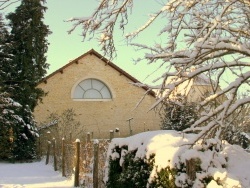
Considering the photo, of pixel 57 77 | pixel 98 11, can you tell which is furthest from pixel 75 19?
pixel 57 77

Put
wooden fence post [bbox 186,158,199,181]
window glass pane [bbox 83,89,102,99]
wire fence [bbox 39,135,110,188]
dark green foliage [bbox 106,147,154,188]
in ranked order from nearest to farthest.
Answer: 1. wooden fence post [bbox 186,158,199,181]
2. dark green foliage [bbox 106,147,154,188]
3. wire fence [bbox 39,135,110,188]
4. window glass pane [bbox 83,89,102,99]

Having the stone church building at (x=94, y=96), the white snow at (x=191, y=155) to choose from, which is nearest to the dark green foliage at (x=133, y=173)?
the white snow at (x=191, y=155)

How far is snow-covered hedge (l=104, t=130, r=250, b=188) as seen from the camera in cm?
520

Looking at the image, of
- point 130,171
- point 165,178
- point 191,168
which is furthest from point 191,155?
point 130,171

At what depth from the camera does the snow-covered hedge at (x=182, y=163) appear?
520cm

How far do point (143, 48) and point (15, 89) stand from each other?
16353 millimetres

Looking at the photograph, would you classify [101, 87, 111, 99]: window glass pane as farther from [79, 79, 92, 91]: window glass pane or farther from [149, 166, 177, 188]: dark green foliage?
[149, 166, 177, 188]: dark green foliage

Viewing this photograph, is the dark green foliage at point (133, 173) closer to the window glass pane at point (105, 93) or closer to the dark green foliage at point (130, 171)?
the dark green foliage at point (130, 171)

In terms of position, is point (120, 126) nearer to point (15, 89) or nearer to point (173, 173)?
point (15, 89)

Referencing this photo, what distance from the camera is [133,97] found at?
3019 centimetres

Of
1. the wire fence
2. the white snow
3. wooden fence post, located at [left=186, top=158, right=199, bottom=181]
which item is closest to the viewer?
the white snow

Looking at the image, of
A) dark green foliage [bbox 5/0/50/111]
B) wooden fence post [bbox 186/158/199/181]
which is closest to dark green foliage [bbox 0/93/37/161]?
dark green foliage [bbox 5/0/50/111]

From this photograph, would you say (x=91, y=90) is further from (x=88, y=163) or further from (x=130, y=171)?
(x=130, y=171)

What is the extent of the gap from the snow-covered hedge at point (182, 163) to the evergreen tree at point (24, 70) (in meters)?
14.7
